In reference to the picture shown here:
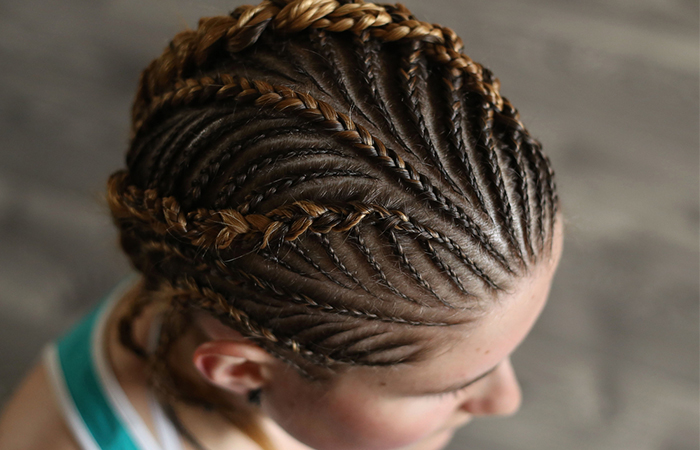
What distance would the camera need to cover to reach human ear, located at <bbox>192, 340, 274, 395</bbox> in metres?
0.54

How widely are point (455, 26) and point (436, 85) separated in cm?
94

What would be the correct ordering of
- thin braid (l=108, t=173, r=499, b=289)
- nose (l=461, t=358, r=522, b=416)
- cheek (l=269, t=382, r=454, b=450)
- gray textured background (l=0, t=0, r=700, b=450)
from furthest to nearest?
gray textured background (l=0, t=0, r=700, b=450) → nose (l=461, t=358, r=522, b=416) → cheek (l=269, t=382, r=454, b=450) → thin braid (l=108, t=173, r=499, b=289)

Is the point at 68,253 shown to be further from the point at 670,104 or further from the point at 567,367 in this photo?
the point at 670,104

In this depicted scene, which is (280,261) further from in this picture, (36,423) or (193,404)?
(36,423)

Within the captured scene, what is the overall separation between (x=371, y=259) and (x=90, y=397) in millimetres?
479

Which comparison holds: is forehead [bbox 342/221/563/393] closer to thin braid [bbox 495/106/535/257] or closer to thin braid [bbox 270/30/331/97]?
thin braid [bbox 495/106/535/257]

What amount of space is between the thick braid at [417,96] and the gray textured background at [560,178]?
0.73 meters

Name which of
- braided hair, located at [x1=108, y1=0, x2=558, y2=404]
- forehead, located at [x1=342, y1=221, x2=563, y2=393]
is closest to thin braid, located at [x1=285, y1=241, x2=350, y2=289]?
braided hair, located at [x1=108, y1=0, x2=558, y2=404]

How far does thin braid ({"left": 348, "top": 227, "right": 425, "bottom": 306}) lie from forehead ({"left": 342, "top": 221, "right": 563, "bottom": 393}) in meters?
0.06

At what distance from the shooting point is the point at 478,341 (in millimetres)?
520

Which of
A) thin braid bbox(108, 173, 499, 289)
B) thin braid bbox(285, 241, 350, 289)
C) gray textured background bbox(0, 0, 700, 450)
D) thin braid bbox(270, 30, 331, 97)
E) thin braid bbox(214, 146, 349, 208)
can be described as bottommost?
gray textured background bbox(0, 0, 700, 450)

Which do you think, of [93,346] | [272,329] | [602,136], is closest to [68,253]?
[93,346]

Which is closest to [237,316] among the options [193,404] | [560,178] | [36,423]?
[193,404]

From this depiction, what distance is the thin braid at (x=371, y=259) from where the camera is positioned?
1.50ft
